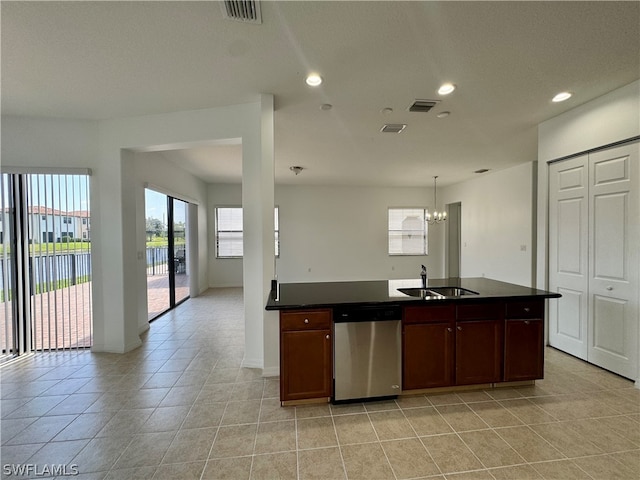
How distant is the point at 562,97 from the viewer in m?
2.92

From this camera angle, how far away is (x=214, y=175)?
21.6ft

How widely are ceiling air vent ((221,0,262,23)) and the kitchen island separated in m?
2.01

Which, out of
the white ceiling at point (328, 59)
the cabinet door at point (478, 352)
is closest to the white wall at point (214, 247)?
the white ceiling at point (328, 59)

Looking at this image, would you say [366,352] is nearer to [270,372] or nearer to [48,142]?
[270,372]

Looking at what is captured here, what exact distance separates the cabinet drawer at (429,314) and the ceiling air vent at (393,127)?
7.80 ft

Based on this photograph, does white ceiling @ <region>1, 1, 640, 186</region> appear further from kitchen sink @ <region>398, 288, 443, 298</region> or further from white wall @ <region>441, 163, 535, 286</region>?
white wall @ <region>441, 163, 535, 286</region>

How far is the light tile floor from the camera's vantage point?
1.71 meters

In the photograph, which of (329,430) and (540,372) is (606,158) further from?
(329,430)

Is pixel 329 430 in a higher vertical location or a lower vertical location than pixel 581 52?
lower

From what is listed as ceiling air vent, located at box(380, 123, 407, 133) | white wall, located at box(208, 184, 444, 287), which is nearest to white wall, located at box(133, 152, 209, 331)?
white wall, located at box(208, 184, 444, 287)

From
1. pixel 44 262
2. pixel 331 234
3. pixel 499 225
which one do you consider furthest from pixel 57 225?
pixel 499 225

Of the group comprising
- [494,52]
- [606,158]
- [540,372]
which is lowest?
[540,372]

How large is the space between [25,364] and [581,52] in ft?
20.3

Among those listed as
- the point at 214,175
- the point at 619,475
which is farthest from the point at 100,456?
the point at 214,175
